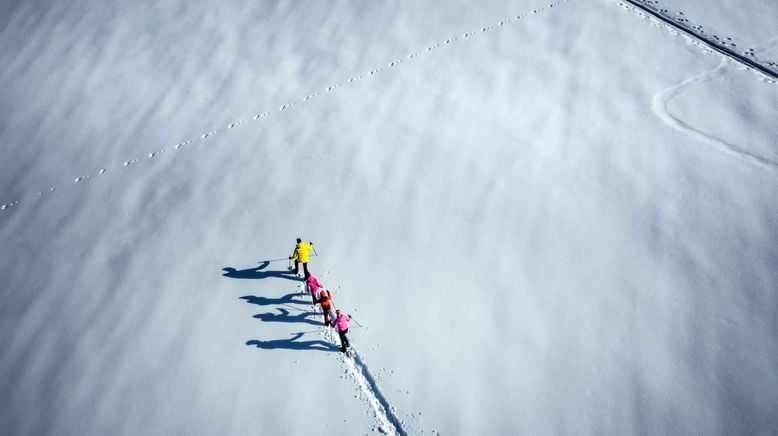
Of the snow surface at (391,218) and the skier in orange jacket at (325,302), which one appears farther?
the skier in orange jacket at (325,302)

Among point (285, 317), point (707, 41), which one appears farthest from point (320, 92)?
point (707, 41)

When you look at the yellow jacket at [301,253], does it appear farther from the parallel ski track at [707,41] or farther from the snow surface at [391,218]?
the parallel ski track at [707,41]

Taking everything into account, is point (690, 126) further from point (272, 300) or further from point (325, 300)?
point (272, 300)

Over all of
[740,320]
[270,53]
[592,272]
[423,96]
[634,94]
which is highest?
[270,53]

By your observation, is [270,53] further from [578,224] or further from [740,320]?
[740,320]

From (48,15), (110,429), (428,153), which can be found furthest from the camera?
(48,15)

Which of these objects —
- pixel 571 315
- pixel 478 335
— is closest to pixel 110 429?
pixel 478 335

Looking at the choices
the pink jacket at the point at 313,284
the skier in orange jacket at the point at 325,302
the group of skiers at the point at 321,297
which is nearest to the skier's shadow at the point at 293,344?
the group of skiers at the point at 321,297
